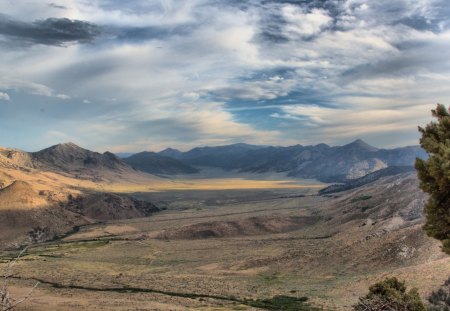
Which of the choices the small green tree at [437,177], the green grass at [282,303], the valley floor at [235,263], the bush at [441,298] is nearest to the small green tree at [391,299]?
the bush at [441,298]

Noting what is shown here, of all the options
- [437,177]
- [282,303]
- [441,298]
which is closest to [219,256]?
[282,303]

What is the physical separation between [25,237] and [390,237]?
3477 inches

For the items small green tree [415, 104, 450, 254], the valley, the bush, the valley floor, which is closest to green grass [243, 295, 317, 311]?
the valley

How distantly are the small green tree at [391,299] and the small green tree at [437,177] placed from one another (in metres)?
5.88

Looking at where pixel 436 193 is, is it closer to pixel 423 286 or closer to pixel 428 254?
pixel 423 286

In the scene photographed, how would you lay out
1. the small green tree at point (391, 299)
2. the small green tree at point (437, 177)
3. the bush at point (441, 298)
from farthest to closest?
the bush at point (441, 298) → the small green tree at point (391, 299) → the small green tree at point (437, 177)

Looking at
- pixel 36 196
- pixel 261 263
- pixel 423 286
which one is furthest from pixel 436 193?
pixel 36 196

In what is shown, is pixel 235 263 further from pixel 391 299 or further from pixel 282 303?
pixel 391 299

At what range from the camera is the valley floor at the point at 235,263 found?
141ft

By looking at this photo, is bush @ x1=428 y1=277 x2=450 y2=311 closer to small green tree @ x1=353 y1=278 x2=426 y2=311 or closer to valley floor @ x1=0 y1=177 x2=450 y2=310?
valley floor @ x1=0 y1=177 x2=450 y2=310

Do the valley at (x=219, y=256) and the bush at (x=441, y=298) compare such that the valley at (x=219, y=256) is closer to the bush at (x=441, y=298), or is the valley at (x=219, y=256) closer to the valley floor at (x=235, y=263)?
the valley floor at (x=235, y=263)

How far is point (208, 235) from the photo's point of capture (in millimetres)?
103625

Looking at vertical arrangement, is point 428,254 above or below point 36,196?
below

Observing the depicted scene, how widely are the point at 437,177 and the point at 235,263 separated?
176 ft
